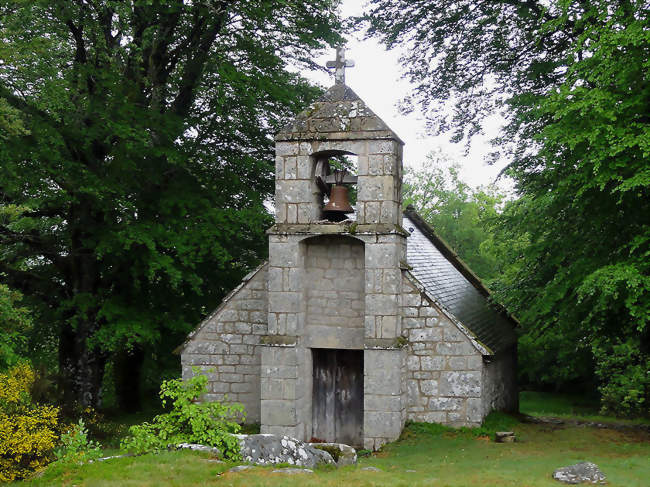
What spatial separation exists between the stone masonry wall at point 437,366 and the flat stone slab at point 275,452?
4.18 metres

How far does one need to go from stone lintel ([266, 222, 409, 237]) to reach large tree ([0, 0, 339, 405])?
11.2 ft

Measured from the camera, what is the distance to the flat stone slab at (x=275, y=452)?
31.8 feet

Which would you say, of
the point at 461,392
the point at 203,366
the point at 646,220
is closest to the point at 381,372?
the point at 461,392

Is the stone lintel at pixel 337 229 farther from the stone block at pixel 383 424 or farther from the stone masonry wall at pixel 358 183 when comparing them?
the stone block at pixel 383 424

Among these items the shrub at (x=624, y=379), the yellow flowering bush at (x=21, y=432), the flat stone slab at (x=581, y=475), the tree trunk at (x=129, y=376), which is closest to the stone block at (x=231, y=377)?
the yellow flowering bush at (x=21, y=432)

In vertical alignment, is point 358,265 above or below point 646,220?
below

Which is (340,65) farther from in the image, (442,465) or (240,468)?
(240,468)

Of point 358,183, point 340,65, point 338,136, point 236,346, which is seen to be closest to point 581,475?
point 358,183

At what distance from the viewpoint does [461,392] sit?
44.8ft

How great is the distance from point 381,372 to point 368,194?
3.48 m

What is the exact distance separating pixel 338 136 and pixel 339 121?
327 millimetres

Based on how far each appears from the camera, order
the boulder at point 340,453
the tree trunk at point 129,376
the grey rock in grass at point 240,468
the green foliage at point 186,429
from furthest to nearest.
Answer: the tree trunk at point 129,376 < the boulder at point 340,453 < the green foliage at point 186,429 < the grey rock in grass at point 240,468

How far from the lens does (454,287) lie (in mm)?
18625

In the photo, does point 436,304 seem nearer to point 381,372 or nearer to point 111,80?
point 381,372
